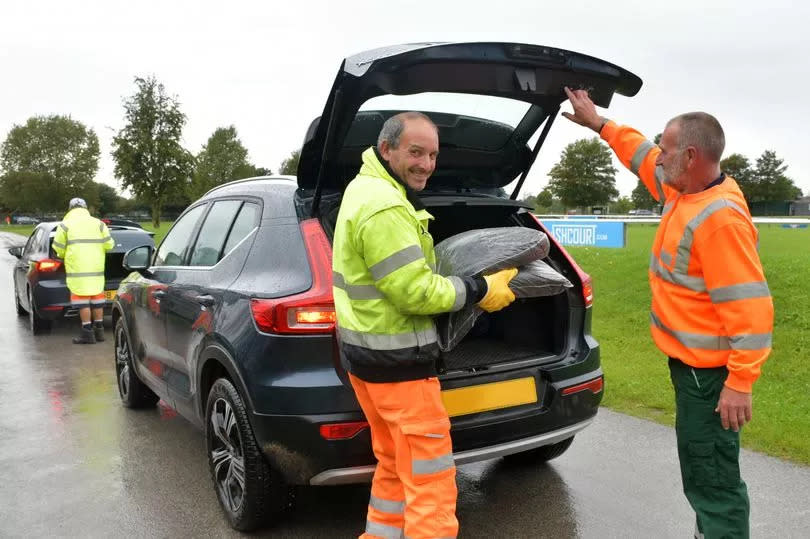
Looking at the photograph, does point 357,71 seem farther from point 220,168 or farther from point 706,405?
point 220,168

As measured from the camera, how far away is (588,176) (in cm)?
9312

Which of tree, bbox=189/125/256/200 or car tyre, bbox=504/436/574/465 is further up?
tree, bbox=189/125/256/200

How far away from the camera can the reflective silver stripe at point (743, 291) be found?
2434mm

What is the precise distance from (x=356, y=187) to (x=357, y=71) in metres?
0.52

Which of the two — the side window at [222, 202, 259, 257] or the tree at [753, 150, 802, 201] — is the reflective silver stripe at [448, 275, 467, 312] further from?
the tree at [753, 150, 802, 201]

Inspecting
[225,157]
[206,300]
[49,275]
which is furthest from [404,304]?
[225,157]

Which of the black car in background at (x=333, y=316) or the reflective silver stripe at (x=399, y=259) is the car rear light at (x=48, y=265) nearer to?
the black car in background at (x=333, y=316)

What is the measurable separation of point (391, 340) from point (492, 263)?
1.74 feet

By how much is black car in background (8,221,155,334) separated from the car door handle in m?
6.10

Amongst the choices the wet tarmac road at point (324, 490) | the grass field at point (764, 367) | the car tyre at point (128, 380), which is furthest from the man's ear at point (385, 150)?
the car tyre at point (128, 380)

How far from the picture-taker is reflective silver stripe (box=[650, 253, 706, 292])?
2592mm

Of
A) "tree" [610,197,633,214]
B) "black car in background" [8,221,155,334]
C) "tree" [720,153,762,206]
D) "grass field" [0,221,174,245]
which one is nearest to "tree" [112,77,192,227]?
"grass field" [0,221,174,245]

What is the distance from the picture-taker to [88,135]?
82188 mm

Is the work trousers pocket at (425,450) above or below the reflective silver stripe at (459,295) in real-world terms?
below
